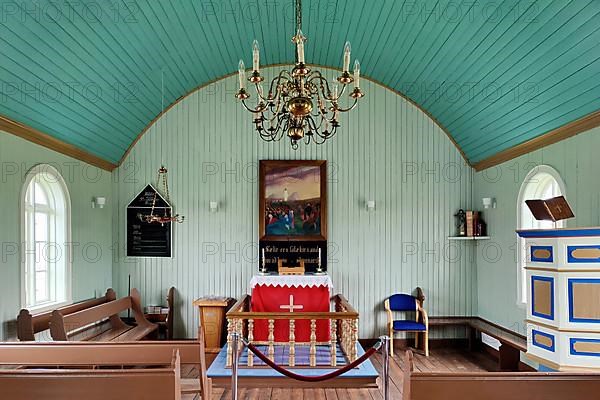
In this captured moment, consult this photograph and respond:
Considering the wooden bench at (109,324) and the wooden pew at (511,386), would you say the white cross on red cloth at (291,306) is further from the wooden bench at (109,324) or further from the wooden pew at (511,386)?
the wooden pew at (511,386)

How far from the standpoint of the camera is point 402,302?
909cm

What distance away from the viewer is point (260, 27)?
7648mm

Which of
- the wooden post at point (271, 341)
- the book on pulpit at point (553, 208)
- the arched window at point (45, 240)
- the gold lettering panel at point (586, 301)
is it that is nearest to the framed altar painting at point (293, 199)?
the wooden post at point (271, 341)

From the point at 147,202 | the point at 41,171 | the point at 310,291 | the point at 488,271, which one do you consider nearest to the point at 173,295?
the point at 147,202

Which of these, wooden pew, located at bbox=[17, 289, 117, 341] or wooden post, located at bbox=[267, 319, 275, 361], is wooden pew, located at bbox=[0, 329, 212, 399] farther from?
wooden post, located at bbox=[267, 319, 275, 361]

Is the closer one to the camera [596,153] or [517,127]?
[596,153]

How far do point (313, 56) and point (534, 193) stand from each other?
3.79 metres

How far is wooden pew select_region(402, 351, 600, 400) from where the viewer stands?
360 centimetres

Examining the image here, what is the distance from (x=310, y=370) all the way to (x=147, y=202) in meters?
4.16

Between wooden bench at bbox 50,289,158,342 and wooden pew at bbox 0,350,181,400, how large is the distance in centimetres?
289

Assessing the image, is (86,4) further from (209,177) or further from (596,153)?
(596,153)

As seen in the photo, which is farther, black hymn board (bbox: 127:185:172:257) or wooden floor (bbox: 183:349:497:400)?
black hymn board (bbox: 127:185:172:257)

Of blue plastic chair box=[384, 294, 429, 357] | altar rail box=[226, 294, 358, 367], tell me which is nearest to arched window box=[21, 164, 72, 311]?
altar rail box=[226, 294, 358, 367]

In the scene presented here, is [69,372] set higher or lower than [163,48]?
lower
